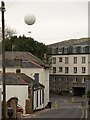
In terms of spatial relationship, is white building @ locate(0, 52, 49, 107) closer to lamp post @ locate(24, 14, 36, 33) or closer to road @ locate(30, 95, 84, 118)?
road @ locate(30, 95, 84, 118)

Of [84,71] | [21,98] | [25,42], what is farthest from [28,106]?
[84,71]

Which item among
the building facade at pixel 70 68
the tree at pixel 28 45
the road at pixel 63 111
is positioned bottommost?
the road at pixel 63 111

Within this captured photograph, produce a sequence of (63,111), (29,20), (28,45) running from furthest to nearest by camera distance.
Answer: (28,45)
(63,111)
(29,20)

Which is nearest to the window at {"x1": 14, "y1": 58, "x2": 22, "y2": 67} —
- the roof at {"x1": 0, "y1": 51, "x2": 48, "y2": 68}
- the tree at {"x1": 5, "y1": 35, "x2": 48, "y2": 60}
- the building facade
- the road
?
the roof at {"x1": 0, "y1": 51, "x2": 48, "y2": 68}

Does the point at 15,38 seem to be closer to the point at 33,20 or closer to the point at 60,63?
the point at 60,63

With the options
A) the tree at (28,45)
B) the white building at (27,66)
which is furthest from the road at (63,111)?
the tree at (28,45)

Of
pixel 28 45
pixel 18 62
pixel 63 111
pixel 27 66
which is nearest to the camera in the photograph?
pixel 63 111

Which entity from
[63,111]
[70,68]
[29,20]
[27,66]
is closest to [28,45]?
[70,68]

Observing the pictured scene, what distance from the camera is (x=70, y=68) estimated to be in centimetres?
9881

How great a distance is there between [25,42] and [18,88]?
41.3 meters

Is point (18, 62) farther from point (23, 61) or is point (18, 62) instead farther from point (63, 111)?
point (63, 111)

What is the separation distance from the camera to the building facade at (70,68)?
96.8m

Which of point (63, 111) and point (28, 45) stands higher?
point (28, 45)

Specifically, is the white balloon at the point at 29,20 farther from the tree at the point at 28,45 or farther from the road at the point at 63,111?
the tree at the point at 28,45
